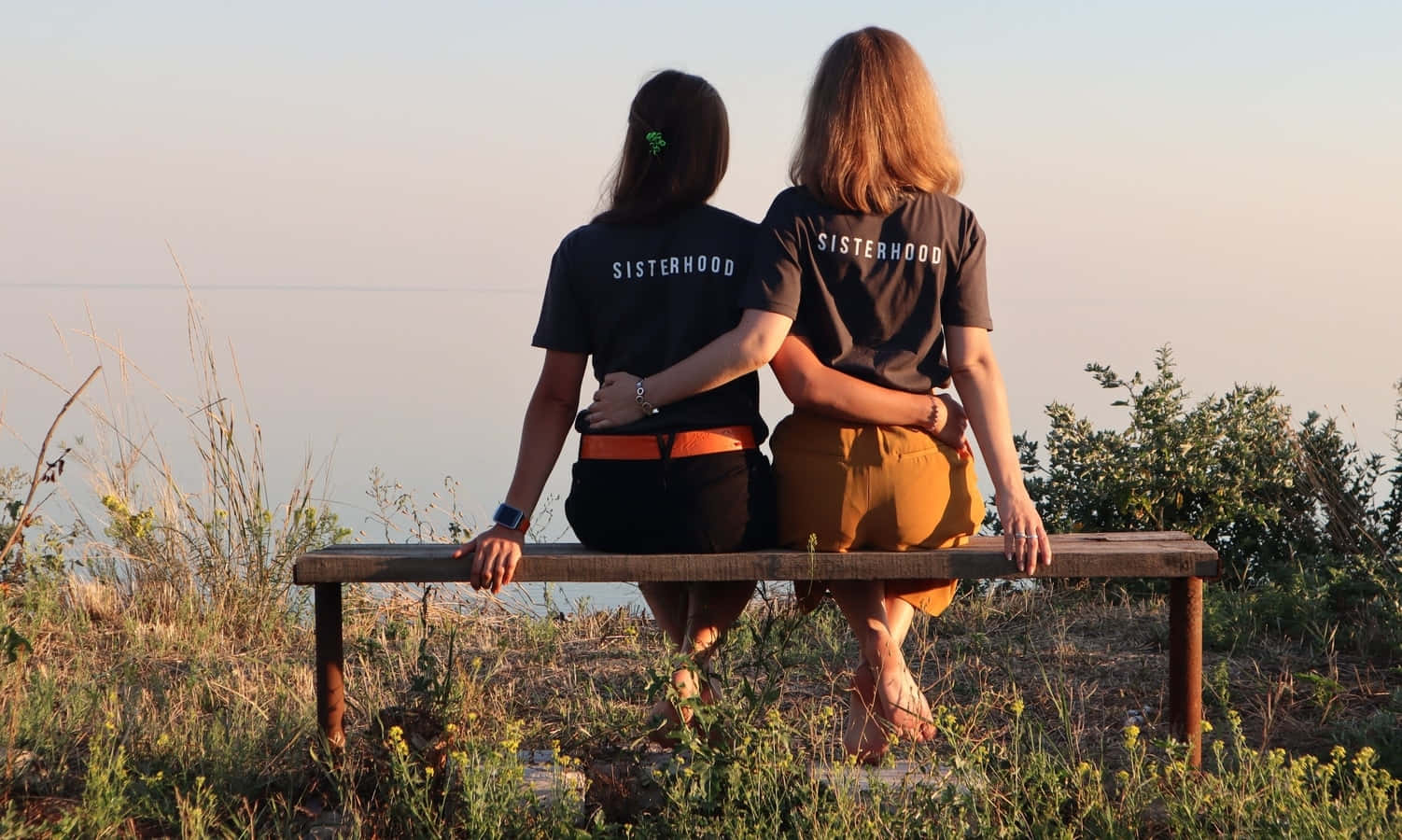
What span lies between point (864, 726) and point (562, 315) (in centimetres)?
137

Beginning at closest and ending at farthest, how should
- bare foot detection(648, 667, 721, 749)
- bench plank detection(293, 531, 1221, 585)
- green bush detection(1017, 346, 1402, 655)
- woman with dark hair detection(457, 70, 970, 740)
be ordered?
bare foot detection(648, 667, 721, 749) → bench plank detection(293, 531, 1221, 585) → woman with dark hair detection(457, 70, 970, 740) → green bush detection(1017, 346, 1402, 655)

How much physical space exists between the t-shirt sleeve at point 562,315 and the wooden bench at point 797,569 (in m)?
0.56

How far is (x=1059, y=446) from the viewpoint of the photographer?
6.65 meters

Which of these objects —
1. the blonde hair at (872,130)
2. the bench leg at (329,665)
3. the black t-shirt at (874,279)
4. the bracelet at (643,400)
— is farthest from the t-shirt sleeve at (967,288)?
the bench leg at (329,665)

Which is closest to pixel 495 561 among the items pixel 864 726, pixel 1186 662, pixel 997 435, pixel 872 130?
pixel 864 726

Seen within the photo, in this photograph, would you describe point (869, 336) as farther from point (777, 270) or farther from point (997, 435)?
point (997, 435)

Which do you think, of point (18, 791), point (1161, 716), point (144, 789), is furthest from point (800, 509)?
point (18, 791)

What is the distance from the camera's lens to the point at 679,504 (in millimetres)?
3641

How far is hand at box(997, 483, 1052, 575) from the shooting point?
347cm

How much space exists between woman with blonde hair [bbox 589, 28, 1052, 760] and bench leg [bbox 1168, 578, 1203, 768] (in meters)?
0.53

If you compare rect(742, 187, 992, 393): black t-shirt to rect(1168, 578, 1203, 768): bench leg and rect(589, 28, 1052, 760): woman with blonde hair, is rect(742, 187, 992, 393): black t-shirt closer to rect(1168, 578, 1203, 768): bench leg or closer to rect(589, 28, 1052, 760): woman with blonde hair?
rect(589, 28, 1052, 760): woman with blonde hair

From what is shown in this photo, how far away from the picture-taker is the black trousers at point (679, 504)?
12.0 feet

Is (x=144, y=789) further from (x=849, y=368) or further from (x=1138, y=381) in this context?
(x=1138, y=381)

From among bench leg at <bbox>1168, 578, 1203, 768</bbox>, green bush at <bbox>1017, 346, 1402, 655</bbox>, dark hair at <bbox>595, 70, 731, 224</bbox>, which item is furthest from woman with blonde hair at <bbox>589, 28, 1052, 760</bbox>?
green bush at <bbox>1017, 346, 1402, 655</bbox>
